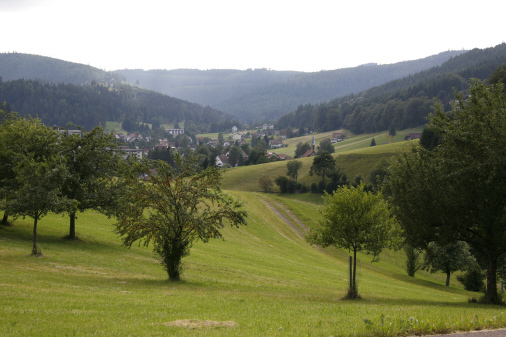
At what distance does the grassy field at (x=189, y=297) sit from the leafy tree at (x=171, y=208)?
2.60m

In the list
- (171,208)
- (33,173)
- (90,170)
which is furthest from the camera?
(90,170)

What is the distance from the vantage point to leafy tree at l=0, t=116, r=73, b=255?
86.8ft

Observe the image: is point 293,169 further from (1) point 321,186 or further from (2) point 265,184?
(1) point 321,186

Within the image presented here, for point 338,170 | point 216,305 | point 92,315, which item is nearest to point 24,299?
point 92,315

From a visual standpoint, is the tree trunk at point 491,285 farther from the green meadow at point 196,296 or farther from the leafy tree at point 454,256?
the leafy tree at point 454,256

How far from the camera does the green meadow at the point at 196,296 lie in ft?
40.7

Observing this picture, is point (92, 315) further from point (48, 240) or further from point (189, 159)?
point (48, 240)

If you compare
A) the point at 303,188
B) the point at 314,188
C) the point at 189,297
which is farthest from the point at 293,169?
the point at 189,297

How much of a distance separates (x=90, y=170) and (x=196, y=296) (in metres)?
20.3

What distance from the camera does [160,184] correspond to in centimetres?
2428

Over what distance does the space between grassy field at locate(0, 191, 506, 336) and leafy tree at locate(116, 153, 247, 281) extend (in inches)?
102

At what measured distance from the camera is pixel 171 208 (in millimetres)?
24000

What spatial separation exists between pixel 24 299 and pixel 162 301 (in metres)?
5.77

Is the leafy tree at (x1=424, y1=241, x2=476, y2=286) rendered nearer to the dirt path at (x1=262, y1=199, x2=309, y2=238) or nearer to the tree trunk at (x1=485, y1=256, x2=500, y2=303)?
the dirt path at (x1=262, y1=199, x2=309, y2=238)
